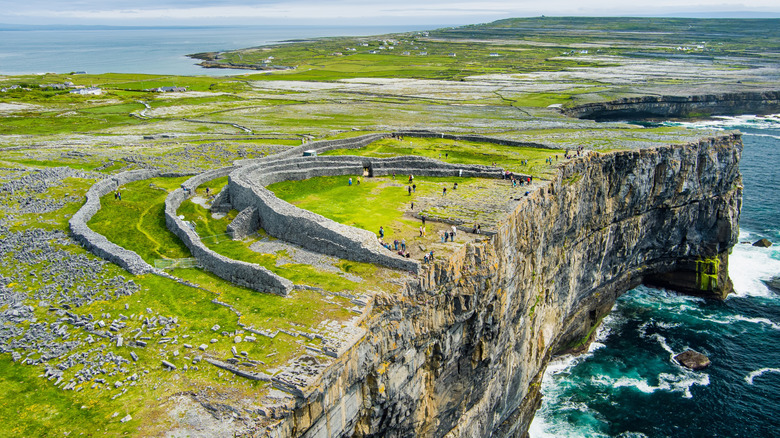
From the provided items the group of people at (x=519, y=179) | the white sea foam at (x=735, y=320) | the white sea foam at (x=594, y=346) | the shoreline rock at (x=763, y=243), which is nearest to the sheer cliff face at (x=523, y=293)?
the white sea foam at (x=594, y=346)

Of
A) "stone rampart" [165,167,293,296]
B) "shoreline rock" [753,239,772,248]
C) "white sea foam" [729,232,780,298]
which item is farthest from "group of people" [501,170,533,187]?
"shoreline rock" [753,239,772,248]

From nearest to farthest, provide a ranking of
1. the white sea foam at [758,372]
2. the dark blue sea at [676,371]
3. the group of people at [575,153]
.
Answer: the dark blue sea at [676,371]
the white sea foam at [758,372]
the group of people at [575,153]

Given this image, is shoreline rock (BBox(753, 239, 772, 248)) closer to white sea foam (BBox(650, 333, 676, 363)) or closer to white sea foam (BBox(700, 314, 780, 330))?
white sea foam (BBox(700, 314, 780, 330))

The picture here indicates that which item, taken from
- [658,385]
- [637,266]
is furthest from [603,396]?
[637,266]

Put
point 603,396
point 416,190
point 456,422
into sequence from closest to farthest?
point 456,422 < point 603,396 < point 416,190

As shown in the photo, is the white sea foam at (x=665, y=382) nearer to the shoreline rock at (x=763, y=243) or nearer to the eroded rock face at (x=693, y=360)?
the eroded rock face at (x=693, y=360)

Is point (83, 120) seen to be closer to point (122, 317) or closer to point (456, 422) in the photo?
point (122, 317)
